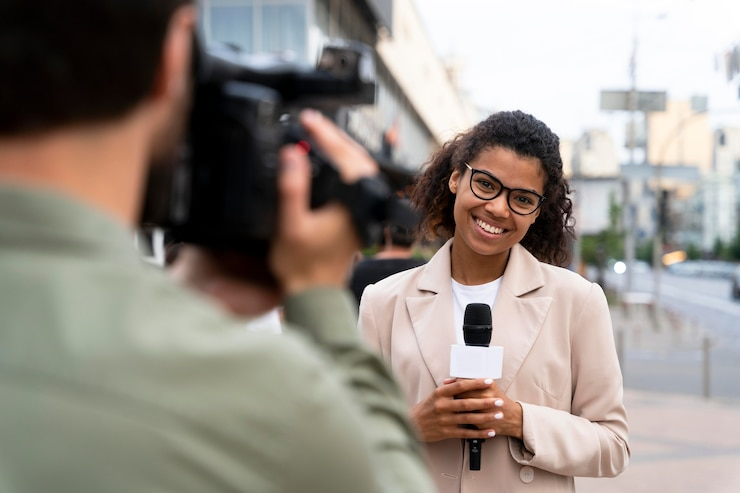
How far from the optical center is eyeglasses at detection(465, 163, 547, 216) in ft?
9.71

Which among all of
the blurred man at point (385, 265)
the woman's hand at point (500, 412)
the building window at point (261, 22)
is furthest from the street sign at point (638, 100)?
the woman's hand at point (500, 412)

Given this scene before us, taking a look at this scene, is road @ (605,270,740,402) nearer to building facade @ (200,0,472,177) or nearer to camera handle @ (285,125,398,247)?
building facade @ (200,0,472,177)

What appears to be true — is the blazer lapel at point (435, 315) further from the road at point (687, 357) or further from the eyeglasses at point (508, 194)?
the road at point (687, 357)

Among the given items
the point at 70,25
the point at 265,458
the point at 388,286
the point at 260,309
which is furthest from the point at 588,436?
the point at 70,25

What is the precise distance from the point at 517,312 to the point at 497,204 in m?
0.34

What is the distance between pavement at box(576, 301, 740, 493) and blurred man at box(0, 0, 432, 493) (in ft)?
23.5

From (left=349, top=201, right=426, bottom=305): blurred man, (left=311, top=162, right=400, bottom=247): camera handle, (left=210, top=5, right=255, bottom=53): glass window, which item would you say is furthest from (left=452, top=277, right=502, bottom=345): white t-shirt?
(left=210, top=5, right=255, bottom=53): glass window

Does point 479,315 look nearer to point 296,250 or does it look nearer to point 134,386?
point 296,250

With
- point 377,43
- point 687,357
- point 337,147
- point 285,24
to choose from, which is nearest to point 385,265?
point 337,147

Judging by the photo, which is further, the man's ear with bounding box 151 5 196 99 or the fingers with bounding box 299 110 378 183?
the fingers with bounding box 299 110 378 183

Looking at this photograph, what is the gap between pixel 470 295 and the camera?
10.2ft

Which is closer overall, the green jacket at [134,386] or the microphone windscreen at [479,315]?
the green jacket at [134,386]

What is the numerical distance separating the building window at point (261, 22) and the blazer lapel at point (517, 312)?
63.8 ft

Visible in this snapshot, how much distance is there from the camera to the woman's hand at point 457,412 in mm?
2615
